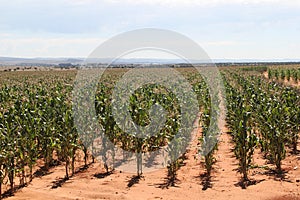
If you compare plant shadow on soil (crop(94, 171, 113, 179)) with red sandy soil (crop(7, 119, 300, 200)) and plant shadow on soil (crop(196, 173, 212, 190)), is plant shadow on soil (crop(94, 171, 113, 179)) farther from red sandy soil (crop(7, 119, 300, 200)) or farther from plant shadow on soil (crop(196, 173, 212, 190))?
plant shadow on soil (crop(196, 173, 212, 190))

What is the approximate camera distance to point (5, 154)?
277 inches

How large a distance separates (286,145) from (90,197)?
6354 millimetres

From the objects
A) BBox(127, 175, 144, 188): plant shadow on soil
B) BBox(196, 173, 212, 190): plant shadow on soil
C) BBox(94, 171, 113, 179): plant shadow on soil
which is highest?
BBox(196, 173, 212, 190): plant shadow on soil

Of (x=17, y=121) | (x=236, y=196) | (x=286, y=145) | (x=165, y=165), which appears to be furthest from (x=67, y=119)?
(x=286, y=145)

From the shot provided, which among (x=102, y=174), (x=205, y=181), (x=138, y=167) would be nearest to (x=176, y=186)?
(x=205, y=181)

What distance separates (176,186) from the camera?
787cm

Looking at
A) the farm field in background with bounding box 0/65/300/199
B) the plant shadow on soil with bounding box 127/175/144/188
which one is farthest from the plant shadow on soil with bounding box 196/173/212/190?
the plant shadow on soil with bounding box 127/175/144/188

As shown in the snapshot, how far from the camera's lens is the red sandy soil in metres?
7.23

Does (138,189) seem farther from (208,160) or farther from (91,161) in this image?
(91,161)

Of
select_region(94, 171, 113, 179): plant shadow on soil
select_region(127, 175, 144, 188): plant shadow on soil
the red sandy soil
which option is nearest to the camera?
the red sandy soil

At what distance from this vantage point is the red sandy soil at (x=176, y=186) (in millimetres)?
7234

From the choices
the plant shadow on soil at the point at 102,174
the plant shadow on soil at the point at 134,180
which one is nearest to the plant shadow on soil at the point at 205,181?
the plant shadow on soil at the point at 134,180

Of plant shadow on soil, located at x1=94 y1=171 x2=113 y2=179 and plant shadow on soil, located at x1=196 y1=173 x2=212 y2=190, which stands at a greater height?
plant shadow on soil, located at x1=196 y1=173 x2=212 y2=190

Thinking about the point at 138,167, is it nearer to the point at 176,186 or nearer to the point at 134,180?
the point at 134,180
